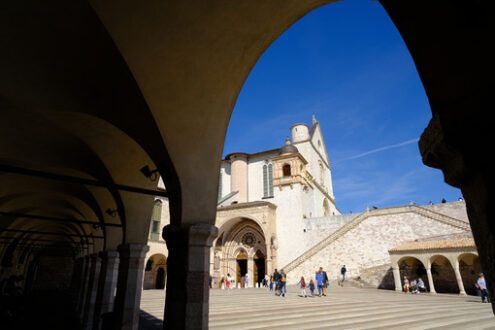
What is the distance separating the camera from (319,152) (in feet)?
119

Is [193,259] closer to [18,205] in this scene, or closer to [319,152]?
[18,205]

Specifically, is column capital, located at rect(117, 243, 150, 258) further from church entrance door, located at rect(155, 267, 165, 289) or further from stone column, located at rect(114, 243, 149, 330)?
church entrance door, located at rect(155, 267, 165, 289)

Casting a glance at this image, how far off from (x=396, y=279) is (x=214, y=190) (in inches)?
709

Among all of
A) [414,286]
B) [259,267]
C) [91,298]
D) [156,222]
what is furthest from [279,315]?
[259,267]

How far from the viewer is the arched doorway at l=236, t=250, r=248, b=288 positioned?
2704 cm

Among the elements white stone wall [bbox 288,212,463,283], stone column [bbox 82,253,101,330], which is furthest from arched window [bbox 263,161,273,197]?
stone column [bbox 82,253,101,330]

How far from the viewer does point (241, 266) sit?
2756cm

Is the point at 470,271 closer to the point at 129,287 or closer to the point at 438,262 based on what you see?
the point at 438,262

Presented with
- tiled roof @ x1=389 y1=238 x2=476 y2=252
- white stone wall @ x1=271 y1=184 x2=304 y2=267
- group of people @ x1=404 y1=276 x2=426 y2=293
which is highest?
white stone wall @ x1=271 y1=184 x2=304 y2=267

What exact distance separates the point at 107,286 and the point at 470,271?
2056 cm

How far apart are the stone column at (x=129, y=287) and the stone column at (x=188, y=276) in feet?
9.06

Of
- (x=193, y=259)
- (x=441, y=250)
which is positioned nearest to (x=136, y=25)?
(x=193, y=259)

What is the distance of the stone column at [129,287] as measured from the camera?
6414 millimetres

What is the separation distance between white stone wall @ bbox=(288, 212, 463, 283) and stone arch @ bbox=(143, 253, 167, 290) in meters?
11.8
